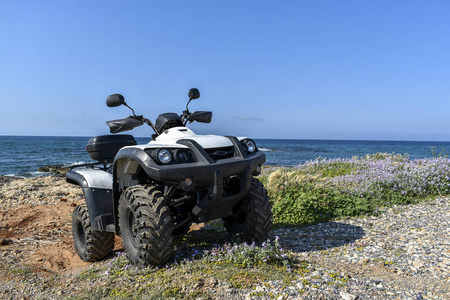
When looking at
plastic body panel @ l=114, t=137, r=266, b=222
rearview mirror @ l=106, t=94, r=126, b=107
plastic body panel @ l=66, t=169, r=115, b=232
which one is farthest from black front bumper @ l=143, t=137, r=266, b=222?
plastic body panel @ l=66, t=169, r=115, b=232

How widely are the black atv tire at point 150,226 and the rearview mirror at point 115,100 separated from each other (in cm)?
118

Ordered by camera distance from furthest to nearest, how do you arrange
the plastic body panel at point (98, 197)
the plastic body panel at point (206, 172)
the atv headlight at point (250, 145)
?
the plastic body panel at point (98, 197) < the atv headlight at point (250, 145) < the plastic body panel at point (206, 172)

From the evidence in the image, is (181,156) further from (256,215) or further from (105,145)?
(105,145)

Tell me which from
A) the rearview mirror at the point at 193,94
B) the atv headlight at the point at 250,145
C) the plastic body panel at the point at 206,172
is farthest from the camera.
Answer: the rearview mirror at the point at 193,94

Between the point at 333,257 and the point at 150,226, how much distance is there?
240 centimetres

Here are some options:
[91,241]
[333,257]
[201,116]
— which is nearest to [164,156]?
[201,116]

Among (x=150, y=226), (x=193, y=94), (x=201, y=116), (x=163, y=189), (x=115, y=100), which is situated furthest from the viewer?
(x=193, y=94)

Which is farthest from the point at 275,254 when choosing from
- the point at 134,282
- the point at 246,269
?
the point at 134,282

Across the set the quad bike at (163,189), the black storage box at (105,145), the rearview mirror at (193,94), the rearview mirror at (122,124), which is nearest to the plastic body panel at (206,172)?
the quad bike at (163,189)

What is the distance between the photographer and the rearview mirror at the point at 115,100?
463cm

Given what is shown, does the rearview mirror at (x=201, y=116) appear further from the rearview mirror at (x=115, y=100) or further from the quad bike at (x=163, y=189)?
the rearview mirror at (x=115, y=100)

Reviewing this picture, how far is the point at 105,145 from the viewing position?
5.25 m

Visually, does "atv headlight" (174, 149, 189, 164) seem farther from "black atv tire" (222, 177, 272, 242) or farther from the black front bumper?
"black atv tire" (222, 177, 272, 242)

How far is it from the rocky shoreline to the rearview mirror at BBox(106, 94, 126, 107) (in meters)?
2.18
